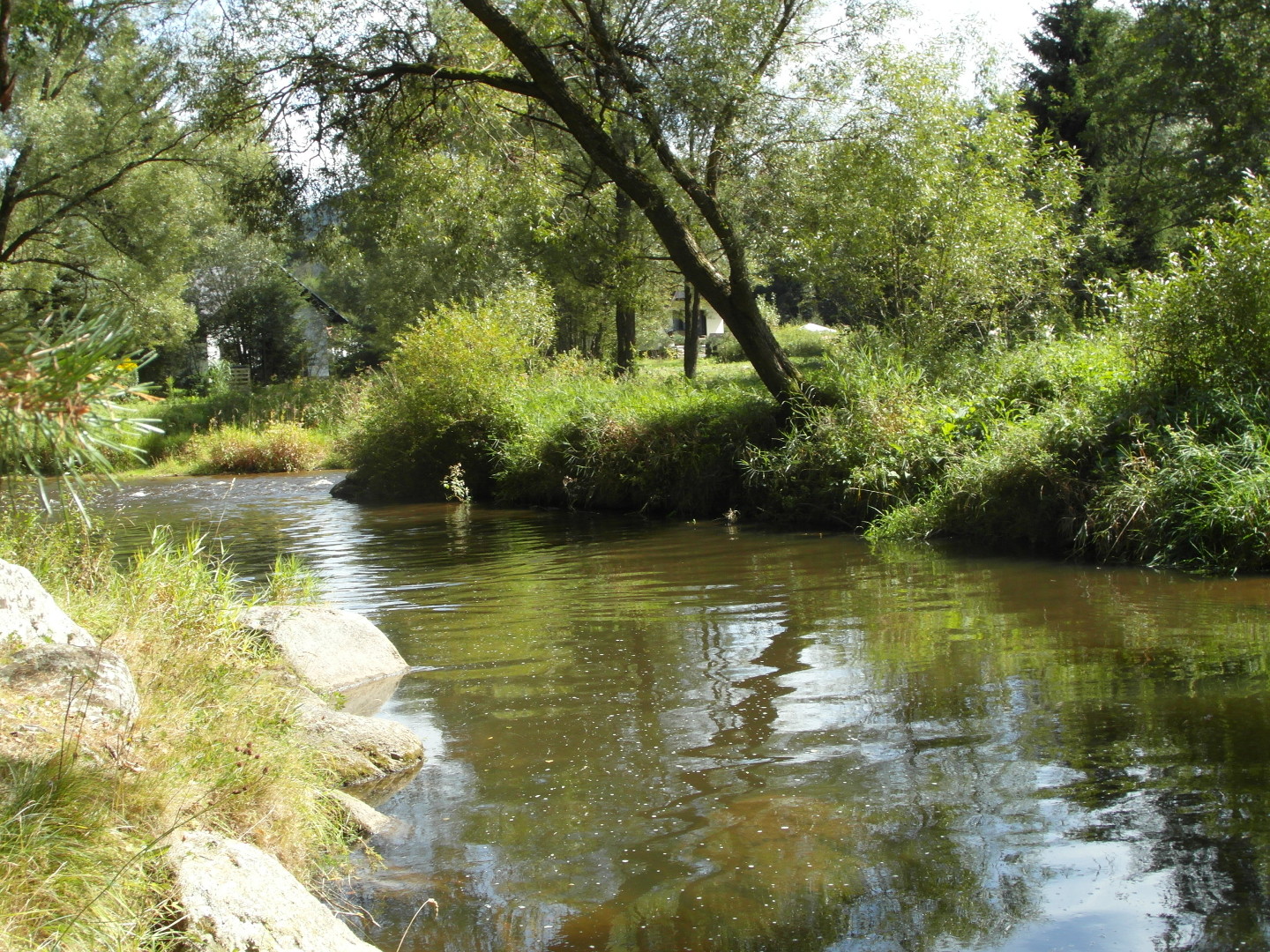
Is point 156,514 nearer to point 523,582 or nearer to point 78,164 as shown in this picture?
point 78,164

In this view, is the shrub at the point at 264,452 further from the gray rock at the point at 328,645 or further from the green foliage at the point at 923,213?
the gray rock at the point at 328,645

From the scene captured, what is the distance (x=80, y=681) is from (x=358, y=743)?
1756mm

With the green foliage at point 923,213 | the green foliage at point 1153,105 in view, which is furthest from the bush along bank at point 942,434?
the green foliage at point 1153,105

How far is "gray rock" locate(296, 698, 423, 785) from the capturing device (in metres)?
5.59

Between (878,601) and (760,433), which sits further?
(760,433)

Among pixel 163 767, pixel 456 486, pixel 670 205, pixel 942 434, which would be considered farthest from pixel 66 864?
pixel 456 486

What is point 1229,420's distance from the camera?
11.1 m

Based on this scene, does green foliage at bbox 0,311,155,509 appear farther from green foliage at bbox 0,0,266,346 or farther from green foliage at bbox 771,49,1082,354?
green foliage at bbox 0,0,266,346

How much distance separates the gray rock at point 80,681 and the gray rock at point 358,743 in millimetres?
1094

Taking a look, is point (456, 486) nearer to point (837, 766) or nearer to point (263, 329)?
point (837, 766)

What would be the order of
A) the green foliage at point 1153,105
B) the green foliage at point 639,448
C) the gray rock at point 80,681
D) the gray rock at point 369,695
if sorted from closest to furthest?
the gray rock at point 80,681
the gray rock at point 369,695
the green foliage at point 639,448
the green foliage at point 1153,105

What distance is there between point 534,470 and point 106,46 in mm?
14282

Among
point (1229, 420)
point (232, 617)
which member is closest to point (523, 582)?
point (232, 617)

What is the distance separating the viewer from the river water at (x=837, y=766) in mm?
4066
